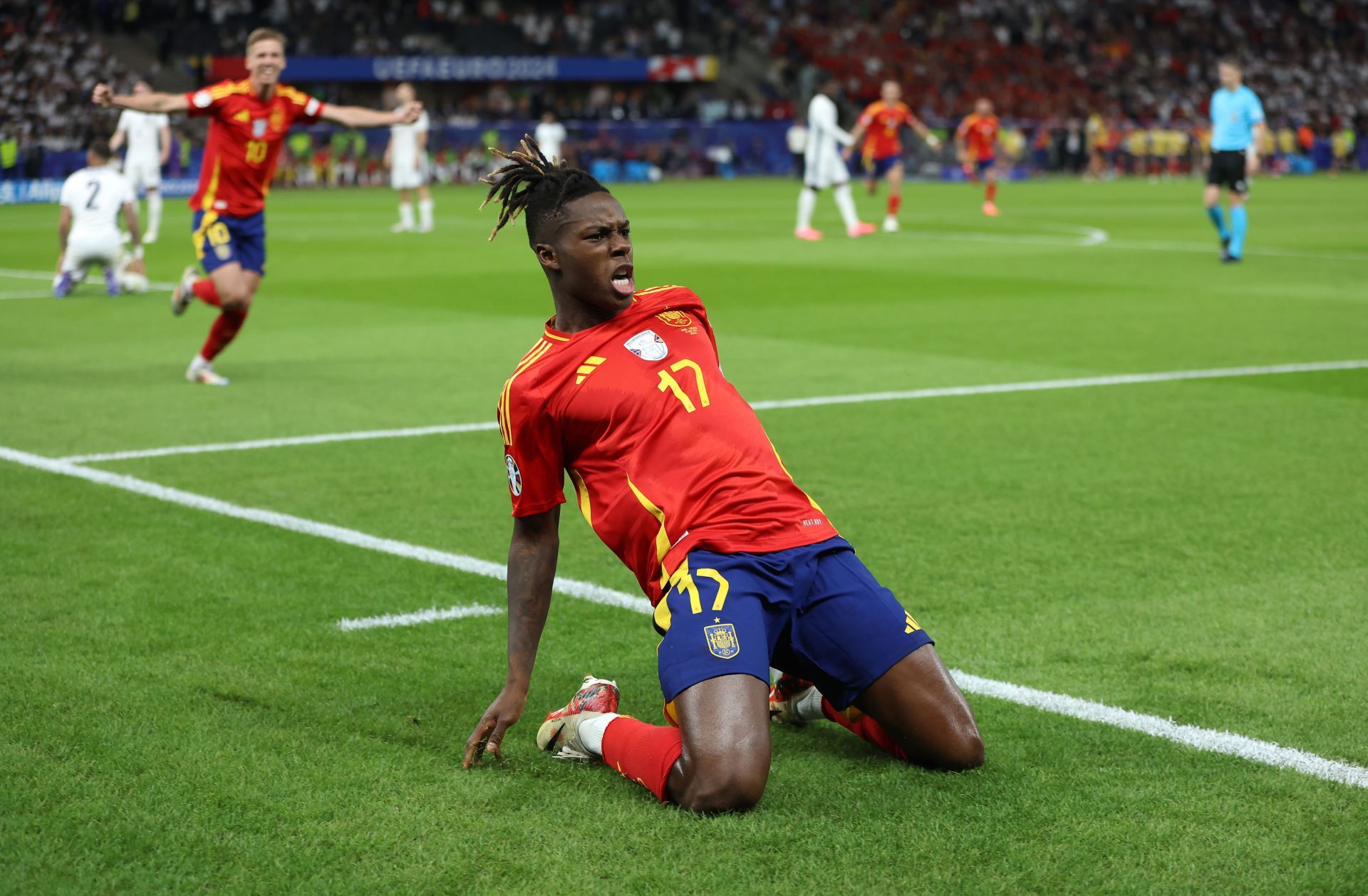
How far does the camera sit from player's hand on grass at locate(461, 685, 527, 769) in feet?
13.2

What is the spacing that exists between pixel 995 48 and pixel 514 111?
19457mm

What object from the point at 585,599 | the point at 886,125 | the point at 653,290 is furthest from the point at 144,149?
the point at 653,290

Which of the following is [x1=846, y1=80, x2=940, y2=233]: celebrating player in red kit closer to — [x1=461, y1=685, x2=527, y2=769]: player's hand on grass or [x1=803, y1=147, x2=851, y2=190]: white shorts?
[x1=803, y1=147, x2=851, y2=190]: white shorts

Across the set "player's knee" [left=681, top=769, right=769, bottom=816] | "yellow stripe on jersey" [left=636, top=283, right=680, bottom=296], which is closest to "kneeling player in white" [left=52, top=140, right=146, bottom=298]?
"yellow stripe on jersey" [left=636, top=283, right=680, bottom=296]

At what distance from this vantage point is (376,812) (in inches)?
148

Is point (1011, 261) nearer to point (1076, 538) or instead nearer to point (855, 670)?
point (1076, 538)

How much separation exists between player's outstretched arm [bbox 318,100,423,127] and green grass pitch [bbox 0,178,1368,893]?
1.69 metres

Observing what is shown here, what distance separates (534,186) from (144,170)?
70.1 ft

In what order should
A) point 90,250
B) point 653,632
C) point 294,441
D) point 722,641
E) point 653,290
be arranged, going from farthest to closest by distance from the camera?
point 90,250 < point 294,441 < point 653,632 < point 653,290 < point 722,641

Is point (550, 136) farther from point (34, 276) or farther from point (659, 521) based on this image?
point (659, 521)

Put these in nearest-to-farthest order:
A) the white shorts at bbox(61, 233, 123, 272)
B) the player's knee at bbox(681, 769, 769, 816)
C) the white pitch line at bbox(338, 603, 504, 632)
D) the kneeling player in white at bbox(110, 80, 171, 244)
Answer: the player's knee at bbox(681, 769, 769, 816) < the white pitch line at bbox(338, 603, 504, 632) < the white shorts at bbox(61, 233, 123, 272) < the kneeling player in white at bbox(110, 80, 171, 244)

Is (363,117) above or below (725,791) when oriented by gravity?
above

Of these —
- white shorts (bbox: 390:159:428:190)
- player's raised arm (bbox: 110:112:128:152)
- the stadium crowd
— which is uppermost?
the stadium crowd

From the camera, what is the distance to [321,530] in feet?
21.9
